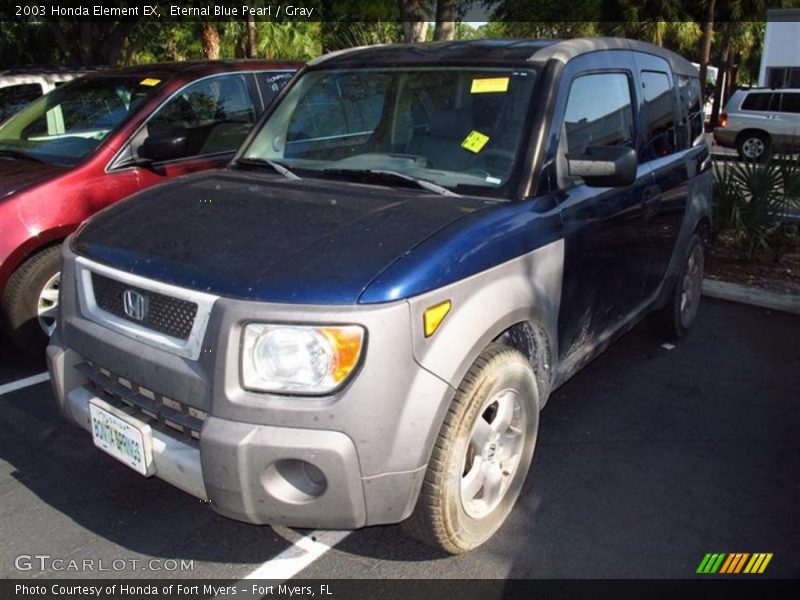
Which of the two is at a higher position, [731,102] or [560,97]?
[560,97]

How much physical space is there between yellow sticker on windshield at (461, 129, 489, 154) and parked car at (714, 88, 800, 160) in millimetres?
16968

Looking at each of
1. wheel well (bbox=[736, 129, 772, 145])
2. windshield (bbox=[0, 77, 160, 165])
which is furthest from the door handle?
wheel well (bbox=[736, 129, 772, 145])

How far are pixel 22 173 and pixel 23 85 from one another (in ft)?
12.7

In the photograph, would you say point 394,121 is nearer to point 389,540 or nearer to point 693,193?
point 389,540

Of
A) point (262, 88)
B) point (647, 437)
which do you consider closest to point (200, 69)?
point (262, 88)

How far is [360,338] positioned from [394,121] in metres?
1.63

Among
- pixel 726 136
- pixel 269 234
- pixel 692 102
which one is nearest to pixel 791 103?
pixel 726 136

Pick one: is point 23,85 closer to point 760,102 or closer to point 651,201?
point 651,201

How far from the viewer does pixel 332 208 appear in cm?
291

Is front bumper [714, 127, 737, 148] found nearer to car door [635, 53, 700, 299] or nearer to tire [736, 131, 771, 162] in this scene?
tire [736, 131, 771, 162]

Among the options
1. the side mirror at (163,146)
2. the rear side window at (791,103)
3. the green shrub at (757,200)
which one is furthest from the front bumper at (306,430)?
the rear side window at (791,103)

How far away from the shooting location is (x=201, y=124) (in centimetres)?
531

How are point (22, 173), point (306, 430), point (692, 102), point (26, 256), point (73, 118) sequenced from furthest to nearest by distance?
point (73, 118) → point (692, 102) → point (22, 173) → point (26, 256) → point (306, 430)

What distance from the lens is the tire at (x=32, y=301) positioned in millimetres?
4230
